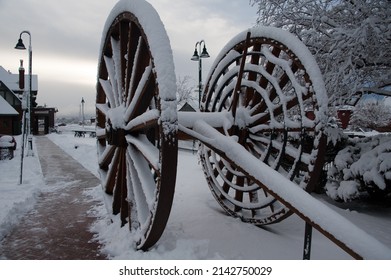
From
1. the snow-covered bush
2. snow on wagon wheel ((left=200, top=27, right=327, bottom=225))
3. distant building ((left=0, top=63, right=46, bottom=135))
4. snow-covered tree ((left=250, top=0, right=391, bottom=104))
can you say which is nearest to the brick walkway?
snow on wagon wheel ((left=200, top=27, right=327, bottom=225))

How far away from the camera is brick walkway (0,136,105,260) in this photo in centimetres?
355

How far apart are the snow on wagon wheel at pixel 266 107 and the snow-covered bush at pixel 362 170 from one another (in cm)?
130

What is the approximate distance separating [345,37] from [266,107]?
2519 mm

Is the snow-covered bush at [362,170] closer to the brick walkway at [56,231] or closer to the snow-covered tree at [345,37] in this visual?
the snow-covered tree at [345,37]

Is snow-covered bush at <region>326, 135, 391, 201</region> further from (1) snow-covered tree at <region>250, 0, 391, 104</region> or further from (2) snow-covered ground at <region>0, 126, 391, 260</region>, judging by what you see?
(1) snow-covered tree at <region>250, 0, 391, 104</region>

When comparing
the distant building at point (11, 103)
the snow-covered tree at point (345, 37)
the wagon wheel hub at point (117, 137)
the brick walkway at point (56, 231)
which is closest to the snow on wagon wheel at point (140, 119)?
the wagon wheel hub at point (117, 137)

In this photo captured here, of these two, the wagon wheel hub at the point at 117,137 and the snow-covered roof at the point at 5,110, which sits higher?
the snow-covered roof at the point at 5,110

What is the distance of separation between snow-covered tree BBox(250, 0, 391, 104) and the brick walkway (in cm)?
503

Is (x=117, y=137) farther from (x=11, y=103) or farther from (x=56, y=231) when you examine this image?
(x=11, y=103)

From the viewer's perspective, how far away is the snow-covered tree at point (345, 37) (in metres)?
5.56

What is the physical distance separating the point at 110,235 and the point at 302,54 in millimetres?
3070

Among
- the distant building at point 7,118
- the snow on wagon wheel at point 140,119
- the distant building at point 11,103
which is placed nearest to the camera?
the snow on wagon wheel at point 140,119

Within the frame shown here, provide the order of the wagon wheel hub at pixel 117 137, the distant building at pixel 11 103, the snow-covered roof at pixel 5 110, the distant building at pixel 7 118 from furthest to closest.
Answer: the distant building at pixel 11 103
the distant building at pixel 7 118
the snow-covered roof at pixel 5 110
the wagon wheel hub at pixel 117 137

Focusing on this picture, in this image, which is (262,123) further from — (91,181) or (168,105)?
(91,181)
